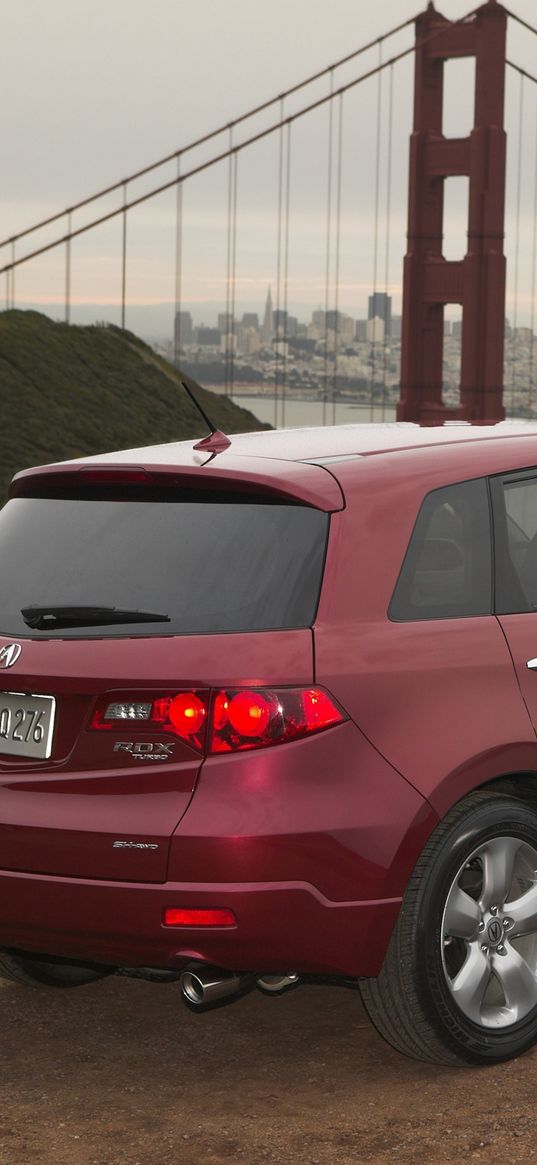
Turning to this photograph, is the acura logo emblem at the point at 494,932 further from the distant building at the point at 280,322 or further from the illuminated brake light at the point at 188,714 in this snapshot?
the distant building at the point at 280,322

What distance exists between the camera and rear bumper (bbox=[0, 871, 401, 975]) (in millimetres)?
3904

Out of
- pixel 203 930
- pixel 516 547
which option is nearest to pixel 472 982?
pixel 203 930

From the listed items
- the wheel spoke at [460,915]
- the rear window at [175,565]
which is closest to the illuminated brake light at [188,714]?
the rear window at [175,565]

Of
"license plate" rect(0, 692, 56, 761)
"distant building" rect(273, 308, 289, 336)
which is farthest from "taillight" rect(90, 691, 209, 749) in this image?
"distant building" rect(273, 308, 289, 336)

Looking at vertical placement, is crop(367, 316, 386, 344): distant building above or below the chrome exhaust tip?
above

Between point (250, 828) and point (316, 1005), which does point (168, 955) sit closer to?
point (250, 828)

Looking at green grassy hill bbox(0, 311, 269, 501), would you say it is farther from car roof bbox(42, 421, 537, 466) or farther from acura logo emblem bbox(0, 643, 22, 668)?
acura logo emblem bbox(0, 643, 22, 668)

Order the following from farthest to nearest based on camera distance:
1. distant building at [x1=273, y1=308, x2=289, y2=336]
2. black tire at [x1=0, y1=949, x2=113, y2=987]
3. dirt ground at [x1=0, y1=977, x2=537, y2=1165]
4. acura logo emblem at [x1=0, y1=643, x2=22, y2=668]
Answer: distant building at [x1=273, y1=308, x2=289, y2=336] → black tire at [x1=0, y1=949, x2=113, y2=987] → acura logo emblem at [x1=0, y1=643, x2=22, y2=668] → dirt ground at [x1=0, y1=977, x2=537, y2=1165]

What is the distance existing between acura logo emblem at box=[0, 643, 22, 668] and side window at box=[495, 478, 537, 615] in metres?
1.22

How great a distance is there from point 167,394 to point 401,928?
165 feet

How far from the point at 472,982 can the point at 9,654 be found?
138cm

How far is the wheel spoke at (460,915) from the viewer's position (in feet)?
14.0

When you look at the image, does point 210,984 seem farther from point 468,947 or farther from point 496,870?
point 496,870

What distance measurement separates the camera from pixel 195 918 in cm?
392
